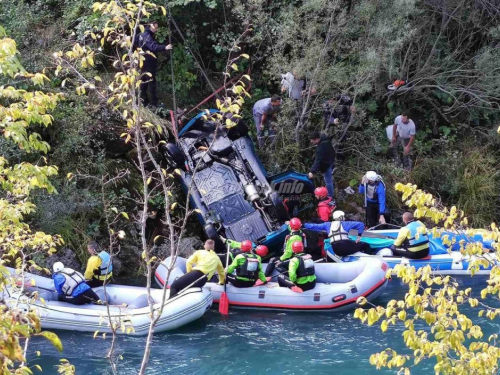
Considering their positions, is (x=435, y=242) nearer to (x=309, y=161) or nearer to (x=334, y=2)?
(x=309, y=161)

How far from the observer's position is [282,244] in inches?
477

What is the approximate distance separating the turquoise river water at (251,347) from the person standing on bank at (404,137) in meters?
4.51

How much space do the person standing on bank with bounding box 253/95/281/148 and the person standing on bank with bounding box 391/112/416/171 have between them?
2495 mm

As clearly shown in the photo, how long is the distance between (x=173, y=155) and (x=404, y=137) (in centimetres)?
488

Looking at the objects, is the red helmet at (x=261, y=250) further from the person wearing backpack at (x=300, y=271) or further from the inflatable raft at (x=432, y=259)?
the inflatable raft at (x=432, y=259)

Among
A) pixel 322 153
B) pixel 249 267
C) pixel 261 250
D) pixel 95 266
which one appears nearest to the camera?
pixel 95 266

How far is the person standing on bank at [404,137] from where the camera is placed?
13836 millimetres

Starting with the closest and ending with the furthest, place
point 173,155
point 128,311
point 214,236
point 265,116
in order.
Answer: point 128,311, point 214,236, point 173,155, point 265,116

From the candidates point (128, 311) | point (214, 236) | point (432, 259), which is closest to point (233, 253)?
point (214, 236)

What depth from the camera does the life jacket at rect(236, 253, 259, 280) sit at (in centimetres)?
1101

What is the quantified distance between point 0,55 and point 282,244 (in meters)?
7.84

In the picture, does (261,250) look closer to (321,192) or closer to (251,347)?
(321,192)

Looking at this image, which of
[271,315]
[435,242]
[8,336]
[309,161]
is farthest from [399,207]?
[8,336]

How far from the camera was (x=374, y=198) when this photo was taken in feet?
42.6
